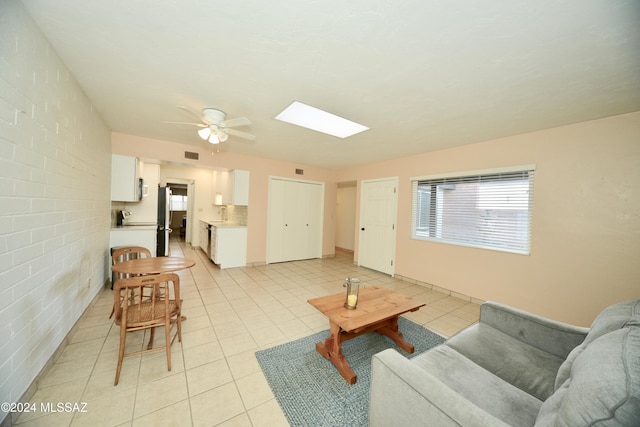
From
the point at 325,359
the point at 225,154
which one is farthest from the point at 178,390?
the point at 225,154

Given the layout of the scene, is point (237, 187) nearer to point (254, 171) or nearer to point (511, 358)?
point (254, 171)

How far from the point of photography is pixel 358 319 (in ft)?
5.89

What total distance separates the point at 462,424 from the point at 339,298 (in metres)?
1.44

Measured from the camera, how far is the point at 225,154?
177 inches

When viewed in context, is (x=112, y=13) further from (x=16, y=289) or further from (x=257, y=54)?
(x=16, y=289)

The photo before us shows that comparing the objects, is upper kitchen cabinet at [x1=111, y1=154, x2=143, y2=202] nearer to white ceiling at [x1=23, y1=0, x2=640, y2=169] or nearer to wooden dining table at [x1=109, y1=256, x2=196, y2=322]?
white ceiling at [x1=23, y1=0, x2=640, y2=169]

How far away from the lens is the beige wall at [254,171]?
3.79m

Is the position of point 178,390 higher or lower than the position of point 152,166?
lower

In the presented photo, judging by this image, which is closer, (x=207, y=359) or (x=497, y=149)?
(x=207, y=359)

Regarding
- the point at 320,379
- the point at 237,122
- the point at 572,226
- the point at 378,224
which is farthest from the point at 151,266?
the point at 572,226

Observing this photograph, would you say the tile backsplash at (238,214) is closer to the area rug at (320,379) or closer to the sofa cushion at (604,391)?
the area rug at (320,379)

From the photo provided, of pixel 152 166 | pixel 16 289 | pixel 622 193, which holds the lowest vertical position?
pixel 16 289

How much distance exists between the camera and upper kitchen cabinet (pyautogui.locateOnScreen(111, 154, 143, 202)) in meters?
3.53

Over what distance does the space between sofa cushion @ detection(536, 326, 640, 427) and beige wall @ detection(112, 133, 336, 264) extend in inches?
188
